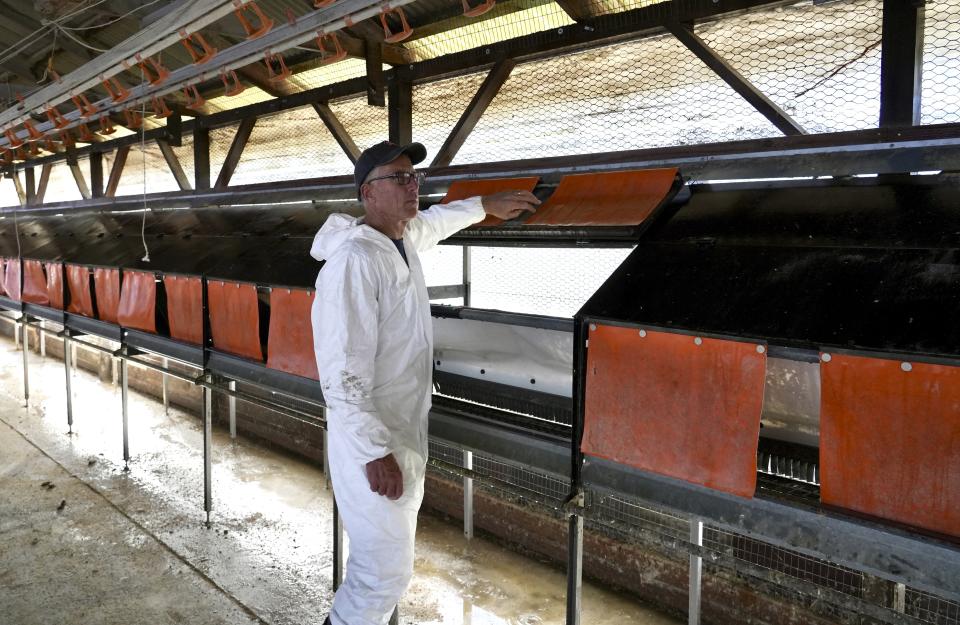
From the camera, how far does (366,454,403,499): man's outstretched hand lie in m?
1.63

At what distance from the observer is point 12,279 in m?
5.34

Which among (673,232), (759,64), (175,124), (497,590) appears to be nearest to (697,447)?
(673,232)

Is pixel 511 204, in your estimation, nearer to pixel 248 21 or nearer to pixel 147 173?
pixel 248 21

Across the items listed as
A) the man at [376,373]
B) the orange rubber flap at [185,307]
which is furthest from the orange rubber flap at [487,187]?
the orange rubber flap at [185,307]

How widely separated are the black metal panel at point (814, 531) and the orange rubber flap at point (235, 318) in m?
1.85

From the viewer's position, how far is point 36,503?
372 cm

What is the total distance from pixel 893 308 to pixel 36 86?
5.74m

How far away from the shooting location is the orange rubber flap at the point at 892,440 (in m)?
1.11

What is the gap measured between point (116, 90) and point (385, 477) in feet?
9.13

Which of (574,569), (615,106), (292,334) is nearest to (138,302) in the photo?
(292,334)

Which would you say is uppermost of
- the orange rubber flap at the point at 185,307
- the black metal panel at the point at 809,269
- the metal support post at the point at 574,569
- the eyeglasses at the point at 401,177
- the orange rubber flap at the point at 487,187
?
the orange rubber flap at the point at 487,187

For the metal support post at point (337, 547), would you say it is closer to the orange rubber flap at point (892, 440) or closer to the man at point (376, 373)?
the man at point (376, 373)

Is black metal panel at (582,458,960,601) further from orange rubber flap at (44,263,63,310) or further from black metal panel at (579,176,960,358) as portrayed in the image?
orange rubber flap at (44,263,63,310)

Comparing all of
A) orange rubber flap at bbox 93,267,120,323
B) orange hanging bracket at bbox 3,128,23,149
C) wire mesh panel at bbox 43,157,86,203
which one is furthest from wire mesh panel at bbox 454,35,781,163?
wire mesh panel at bbox 43,157,86,203
